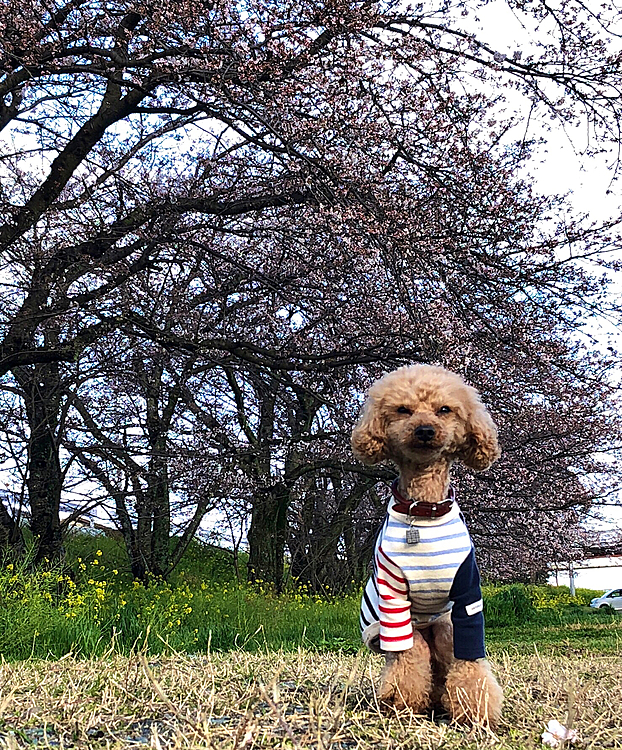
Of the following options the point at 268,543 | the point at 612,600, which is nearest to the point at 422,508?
the point at 268,543

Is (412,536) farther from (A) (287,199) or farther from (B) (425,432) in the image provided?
(A) (287,199)

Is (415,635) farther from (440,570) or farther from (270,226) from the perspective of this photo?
(270,226)

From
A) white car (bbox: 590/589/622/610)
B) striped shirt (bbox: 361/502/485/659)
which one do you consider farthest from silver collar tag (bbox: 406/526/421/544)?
white car (bbox: 590/589/622/610)

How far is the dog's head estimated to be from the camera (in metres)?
2.84

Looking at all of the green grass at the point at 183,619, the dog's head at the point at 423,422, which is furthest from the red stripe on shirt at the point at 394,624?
the green grass at the point at 183,619

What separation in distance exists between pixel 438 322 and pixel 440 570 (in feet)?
9.42

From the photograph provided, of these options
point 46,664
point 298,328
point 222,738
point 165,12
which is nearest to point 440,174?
point 165,12

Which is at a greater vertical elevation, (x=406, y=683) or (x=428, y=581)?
(x=428, y=581)

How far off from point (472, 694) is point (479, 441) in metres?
0.92

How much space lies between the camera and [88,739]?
7.31ft

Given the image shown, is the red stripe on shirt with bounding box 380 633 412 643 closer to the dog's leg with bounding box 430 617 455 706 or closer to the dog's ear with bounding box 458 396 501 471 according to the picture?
the dog's leg with bounding box 430 617 455 706

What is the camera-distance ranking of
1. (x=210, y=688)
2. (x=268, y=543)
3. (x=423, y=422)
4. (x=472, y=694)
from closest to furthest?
(x=472, y=694) < (x=423, y=422) < (x=210, y=688) < (x=268, y=543)

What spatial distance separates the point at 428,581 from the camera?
2.79 meters

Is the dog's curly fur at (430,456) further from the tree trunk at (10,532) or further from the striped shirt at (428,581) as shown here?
the tree trunk at (10,532)
